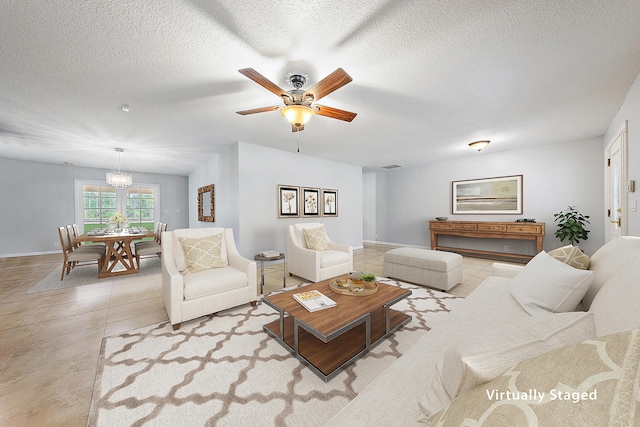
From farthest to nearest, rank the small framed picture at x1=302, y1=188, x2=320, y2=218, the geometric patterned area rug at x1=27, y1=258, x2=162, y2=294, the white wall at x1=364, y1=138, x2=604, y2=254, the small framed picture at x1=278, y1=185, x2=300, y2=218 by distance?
Answer: the small framed picture at x1=302, y1=188, x2=320, y2=218
the small framed picture at x1=278, y1=185, x2=300, y2=218
the white wall at x1=364, y1=138, x2=604, y2=254
the geometric patterned area rug at x1=27, y1=258, x2=162, y2=294

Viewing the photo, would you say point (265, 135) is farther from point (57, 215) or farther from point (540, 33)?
point (57, 215)

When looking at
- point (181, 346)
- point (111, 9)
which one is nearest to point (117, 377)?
point (181, 346)

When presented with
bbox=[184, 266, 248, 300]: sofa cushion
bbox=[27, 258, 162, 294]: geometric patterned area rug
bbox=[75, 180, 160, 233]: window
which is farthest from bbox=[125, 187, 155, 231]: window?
bbox=[184, 266, 248, 300]: sofa cushion

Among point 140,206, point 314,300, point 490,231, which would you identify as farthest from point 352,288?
point 140,206

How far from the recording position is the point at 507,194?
16.6ft

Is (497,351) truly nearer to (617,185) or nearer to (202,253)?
(202,253)

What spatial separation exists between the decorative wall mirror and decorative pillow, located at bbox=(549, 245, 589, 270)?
18.4 ft

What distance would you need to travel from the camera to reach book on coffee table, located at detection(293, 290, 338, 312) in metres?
1.77

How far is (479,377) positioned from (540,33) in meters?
2.35

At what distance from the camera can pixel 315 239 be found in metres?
3.80

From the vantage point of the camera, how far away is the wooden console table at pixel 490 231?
173 inches

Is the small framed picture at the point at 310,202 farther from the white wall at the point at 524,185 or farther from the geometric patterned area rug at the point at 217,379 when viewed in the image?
the geometric patterned area rug at the point at 217,379

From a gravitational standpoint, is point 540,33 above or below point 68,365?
above

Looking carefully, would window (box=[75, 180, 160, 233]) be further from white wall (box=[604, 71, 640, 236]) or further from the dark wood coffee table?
white wall (box=[604, 71, 640, 236])
